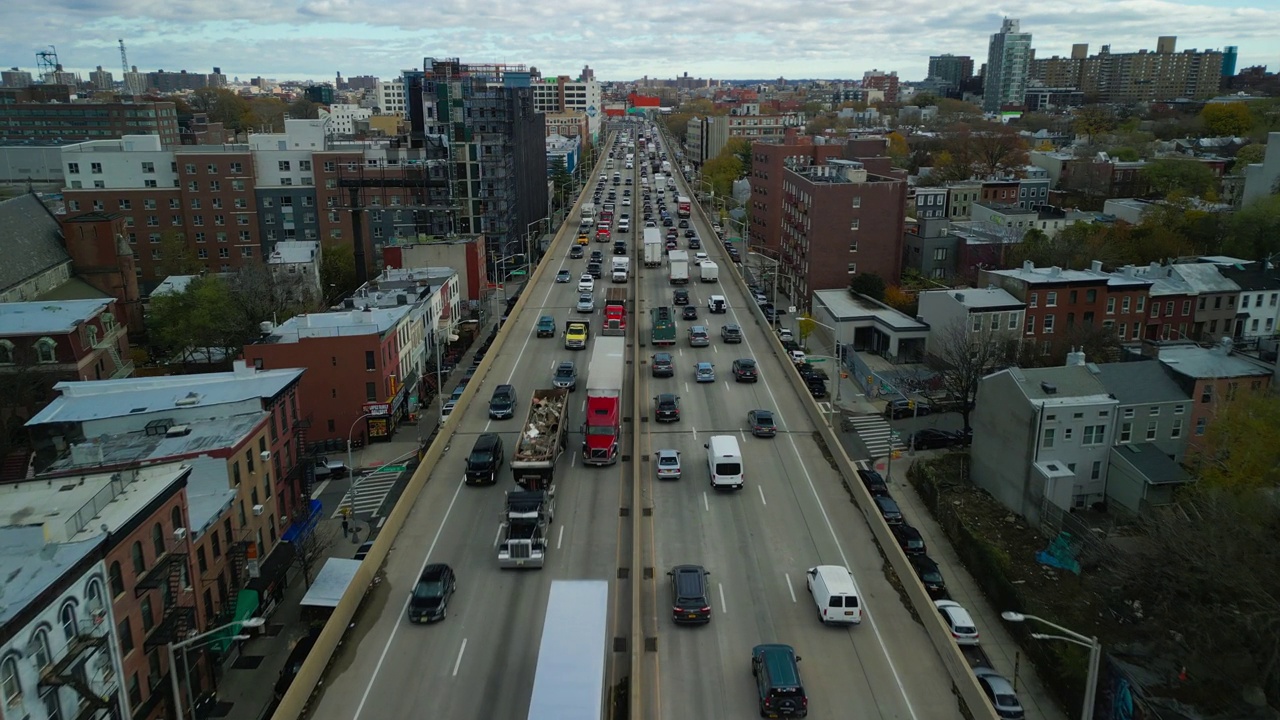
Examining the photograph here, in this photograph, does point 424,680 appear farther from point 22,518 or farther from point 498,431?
point 498,431

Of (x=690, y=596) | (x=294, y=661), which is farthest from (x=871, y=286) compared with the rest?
(x=294, y=661)

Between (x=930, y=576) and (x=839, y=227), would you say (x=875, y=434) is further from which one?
(x=839, y=227)

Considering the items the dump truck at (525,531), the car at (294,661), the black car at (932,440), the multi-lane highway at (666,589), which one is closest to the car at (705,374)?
the multi-lane highway at (666,589)

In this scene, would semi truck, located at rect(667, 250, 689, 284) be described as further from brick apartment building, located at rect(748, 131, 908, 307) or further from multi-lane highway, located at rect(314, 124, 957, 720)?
multi-lane highway, located at rect(314, 124, 957, 720)

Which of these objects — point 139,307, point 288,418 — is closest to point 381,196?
point 139,307

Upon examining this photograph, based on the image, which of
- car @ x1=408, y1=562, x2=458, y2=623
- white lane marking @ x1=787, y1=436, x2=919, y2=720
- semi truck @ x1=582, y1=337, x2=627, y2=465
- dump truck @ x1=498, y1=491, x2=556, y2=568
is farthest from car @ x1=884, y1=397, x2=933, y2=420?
car @ x1=408, y1=562, x2=458, y2=623

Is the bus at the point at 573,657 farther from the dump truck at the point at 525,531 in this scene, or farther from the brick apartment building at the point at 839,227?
the brick apartment building at the point at 839,227
